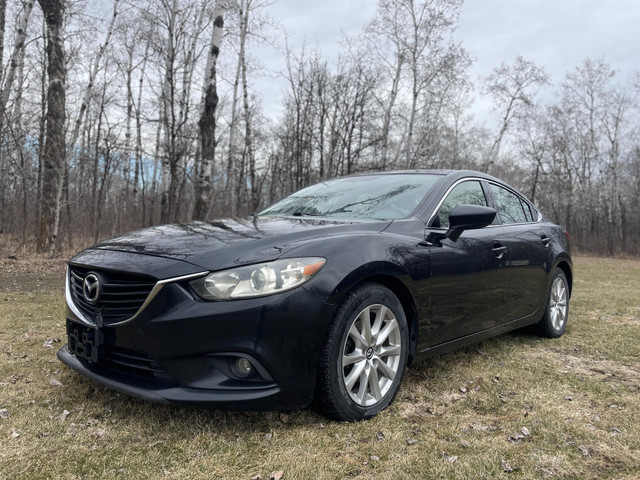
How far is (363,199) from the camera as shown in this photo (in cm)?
327

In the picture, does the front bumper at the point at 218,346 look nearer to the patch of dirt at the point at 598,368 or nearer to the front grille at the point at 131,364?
the front grille at the point at 131,364

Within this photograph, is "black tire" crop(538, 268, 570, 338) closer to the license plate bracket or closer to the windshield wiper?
the windshield wiper

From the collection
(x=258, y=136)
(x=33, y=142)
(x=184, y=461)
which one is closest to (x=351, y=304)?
(x=184, y=461)

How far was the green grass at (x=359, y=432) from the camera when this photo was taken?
1941 mm

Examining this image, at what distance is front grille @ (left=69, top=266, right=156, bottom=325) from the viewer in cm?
210

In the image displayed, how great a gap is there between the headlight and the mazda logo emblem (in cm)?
57

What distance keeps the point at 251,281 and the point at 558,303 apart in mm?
3670

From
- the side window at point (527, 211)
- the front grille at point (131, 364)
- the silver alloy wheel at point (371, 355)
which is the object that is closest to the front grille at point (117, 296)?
the front grille at point (131, 364)

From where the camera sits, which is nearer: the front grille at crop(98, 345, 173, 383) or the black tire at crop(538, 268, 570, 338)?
the front grille at crop(98, 345, 173, 383)

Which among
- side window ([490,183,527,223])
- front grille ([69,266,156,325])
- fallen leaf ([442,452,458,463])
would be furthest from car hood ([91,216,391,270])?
side window ([490,183,527,223])

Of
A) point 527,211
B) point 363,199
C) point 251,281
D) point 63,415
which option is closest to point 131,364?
point 63,415

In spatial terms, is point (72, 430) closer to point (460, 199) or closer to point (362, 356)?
point (362, 356)

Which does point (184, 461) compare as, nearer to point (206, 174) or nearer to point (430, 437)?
point (430, 437)

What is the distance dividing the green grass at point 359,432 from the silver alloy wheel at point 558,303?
3.17 feet
